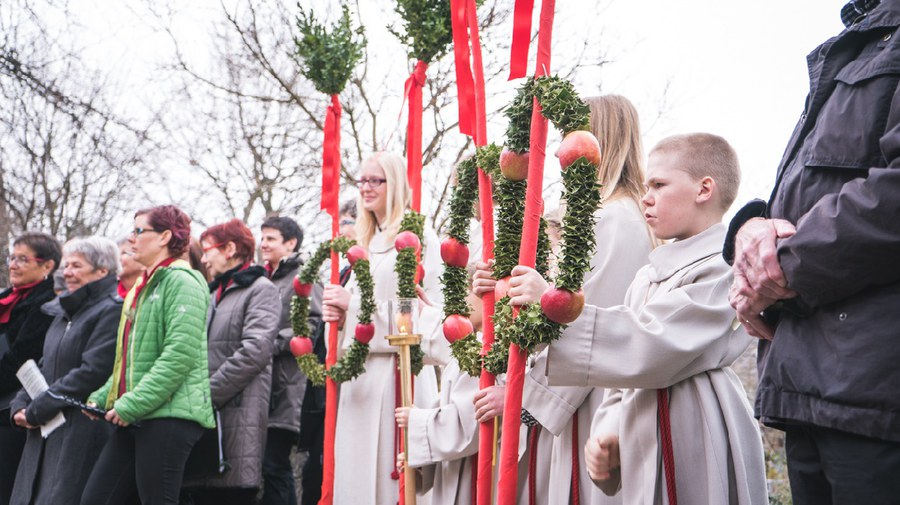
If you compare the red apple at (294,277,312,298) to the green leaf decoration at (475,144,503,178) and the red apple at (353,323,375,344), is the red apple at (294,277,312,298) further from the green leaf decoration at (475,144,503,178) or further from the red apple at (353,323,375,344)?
the green leaf decoration at (475,144,503,178)

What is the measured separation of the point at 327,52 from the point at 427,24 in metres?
0.95

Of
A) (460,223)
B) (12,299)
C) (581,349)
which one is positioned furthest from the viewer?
(12,299)

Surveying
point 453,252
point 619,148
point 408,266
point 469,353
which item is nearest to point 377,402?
point 408,266

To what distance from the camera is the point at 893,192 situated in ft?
5.91

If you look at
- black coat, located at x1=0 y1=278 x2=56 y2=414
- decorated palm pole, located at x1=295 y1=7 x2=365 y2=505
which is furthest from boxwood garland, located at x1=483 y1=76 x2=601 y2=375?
black coat, located at x1=0 y1=278 x2=56 y2=414

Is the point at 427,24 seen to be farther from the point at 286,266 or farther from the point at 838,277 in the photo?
the point at 286,266

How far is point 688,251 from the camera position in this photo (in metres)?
2.90

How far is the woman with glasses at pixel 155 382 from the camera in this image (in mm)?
4980

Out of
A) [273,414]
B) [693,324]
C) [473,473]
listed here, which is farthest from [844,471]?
[273,414]

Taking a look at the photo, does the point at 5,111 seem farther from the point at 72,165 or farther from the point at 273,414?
the point at 273,414

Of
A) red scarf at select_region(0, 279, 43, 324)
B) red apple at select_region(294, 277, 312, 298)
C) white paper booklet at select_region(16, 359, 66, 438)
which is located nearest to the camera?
red apple at select_region(294, 277, 312, 298)

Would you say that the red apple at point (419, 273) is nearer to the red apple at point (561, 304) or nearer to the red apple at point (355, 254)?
the red apple at point (355, 254)

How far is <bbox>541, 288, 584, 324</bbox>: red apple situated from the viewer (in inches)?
95.8

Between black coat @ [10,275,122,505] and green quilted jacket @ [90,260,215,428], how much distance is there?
357 millimetres
